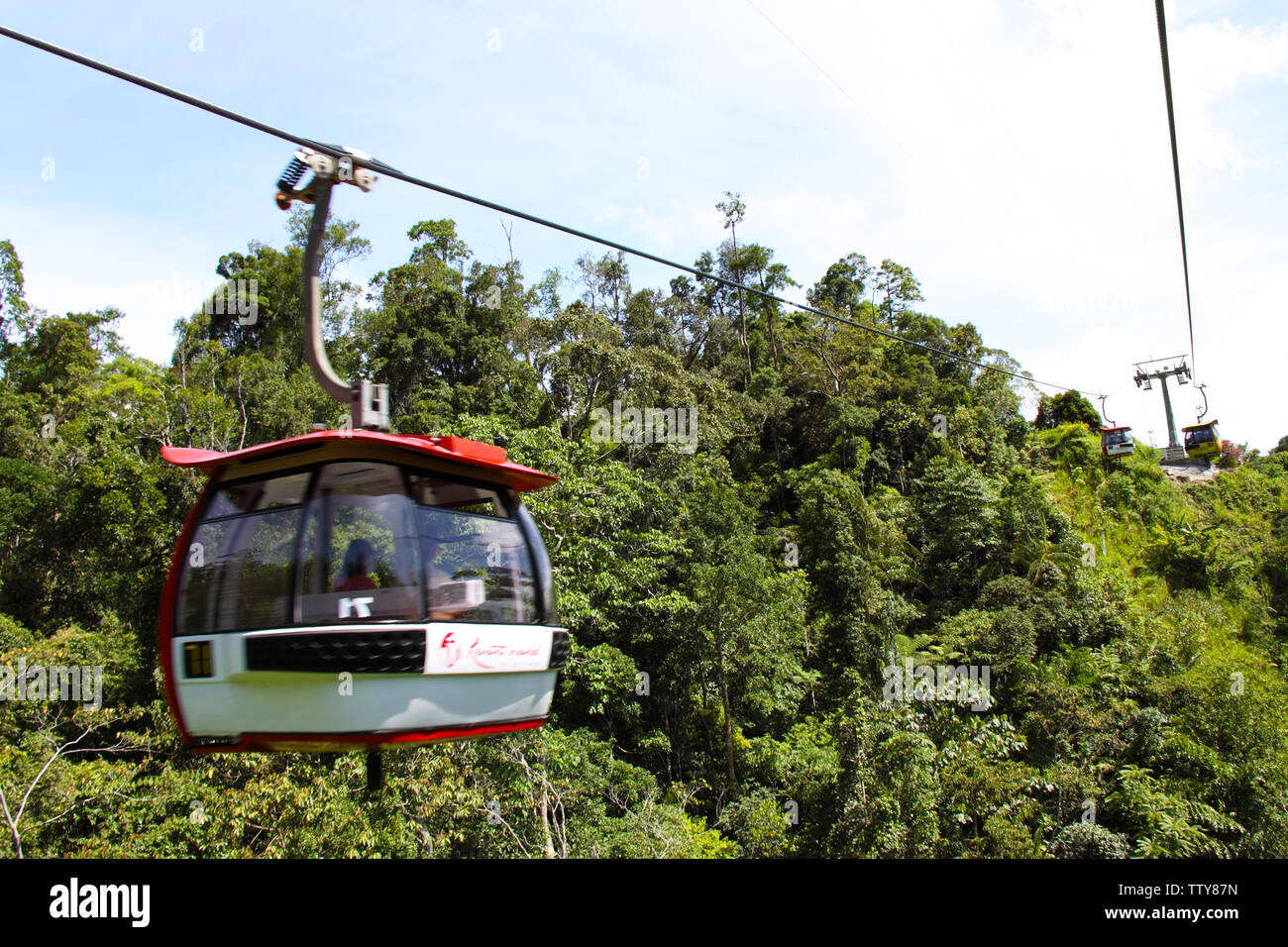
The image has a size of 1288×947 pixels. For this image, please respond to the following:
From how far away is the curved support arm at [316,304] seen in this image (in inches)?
162

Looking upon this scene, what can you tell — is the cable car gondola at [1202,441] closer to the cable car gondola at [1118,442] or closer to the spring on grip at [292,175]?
the cable car gondola at [1118,442]

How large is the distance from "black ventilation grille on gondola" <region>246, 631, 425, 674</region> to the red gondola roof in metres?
0.81

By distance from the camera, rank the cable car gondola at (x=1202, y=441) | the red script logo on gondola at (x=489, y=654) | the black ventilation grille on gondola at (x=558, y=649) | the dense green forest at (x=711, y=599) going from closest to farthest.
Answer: the red script logo on gondola at (x=489, y=654), the black ventilation grille on gondola at (x=558, y=649), the dense green forest at (x=711, y=599), the cable car gondola at (x=1202, y=441)

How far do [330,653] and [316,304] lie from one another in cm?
169

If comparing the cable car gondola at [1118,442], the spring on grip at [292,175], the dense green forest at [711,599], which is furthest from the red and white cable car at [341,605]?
the cable car gondola at [1118,442]

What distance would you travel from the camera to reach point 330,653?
357 cm

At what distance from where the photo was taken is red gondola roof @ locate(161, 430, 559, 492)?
3.77 m

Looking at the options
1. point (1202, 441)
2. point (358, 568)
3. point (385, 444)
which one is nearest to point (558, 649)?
point (358, 568)

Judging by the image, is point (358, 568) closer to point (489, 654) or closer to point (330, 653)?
point (330, 653)

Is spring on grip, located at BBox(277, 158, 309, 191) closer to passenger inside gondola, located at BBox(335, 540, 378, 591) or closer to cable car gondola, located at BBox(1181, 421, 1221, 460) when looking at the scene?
passenger inside gondola, located at BBox(335, 540, 378, 591)

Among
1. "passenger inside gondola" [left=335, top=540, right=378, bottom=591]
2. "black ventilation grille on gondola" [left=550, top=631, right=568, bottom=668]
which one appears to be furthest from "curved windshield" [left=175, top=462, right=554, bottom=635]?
"black ventilation grille on gondola" [left=550, top=631, right=568, bottom=668]

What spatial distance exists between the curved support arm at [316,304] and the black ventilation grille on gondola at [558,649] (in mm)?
1520
